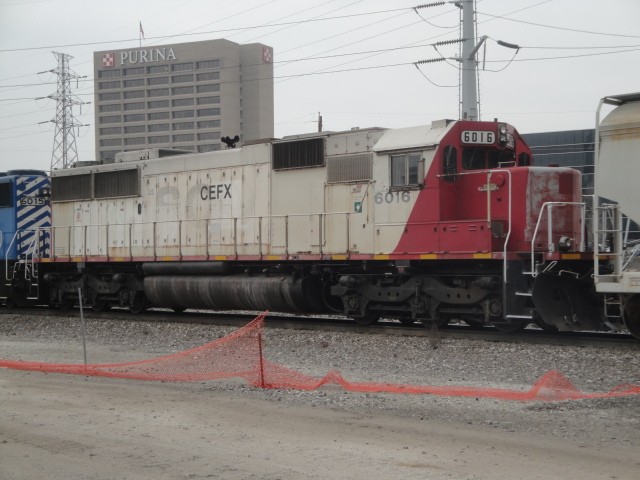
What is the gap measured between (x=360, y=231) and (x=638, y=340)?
575 centimetres

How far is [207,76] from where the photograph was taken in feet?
484

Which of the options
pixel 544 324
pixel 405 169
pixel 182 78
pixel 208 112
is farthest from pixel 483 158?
pixel 182 78

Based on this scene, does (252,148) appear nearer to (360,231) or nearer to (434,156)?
(360,231)

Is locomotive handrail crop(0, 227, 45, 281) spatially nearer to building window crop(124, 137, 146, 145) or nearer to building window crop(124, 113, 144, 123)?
building window crop(124, 113, 144, 123)

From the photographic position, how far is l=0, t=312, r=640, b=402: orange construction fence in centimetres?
920

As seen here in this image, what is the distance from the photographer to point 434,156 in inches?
587

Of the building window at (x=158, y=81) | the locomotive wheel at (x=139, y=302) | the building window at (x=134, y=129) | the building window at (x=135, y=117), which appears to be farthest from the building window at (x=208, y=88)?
the locomotive wheel at (x=139, y=302)

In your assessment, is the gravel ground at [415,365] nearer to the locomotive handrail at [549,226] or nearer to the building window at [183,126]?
the locomotive handrail at [549,226]

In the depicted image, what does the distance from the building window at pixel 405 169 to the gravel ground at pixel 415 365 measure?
9.74 feet

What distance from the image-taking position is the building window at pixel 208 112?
14800 cm

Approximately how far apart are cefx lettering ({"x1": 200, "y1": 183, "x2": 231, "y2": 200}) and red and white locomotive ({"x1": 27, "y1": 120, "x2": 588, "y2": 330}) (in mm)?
24

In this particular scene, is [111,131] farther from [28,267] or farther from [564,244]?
[564,244]

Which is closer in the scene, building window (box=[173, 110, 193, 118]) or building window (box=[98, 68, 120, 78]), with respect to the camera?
building window (box=[173, 110, 193, 118])

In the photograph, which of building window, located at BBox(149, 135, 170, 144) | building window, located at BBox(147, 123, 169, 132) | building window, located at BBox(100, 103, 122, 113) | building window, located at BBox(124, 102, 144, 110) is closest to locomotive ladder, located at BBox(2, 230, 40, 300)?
building window, located at BBox(149, 135, 170, 144)
